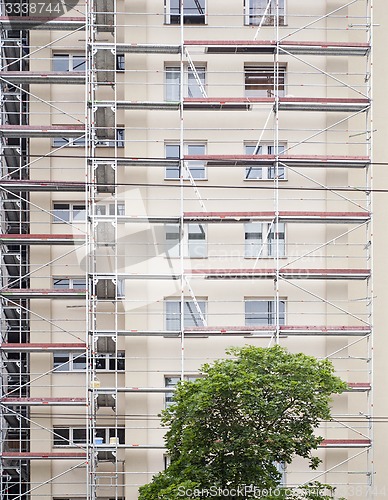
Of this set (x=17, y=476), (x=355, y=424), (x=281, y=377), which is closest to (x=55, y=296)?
(x=17, y=476)

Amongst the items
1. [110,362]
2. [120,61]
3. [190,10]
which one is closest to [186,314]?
[110,362]

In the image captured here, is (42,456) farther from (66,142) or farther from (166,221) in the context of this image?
(66,142)

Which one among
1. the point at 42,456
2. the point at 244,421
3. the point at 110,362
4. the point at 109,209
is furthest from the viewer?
the point at 109,209

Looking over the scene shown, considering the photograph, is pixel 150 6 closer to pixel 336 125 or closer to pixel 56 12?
pixel 56 12

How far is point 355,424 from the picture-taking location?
21.3 m

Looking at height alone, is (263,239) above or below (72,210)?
below

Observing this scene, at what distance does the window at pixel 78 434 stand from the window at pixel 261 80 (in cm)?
856

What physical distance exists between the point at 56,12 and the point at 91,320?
7.27m

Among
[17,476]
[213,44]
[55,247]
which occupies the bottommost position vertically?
[17,476]

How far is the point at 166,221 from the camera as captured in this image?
21141mm

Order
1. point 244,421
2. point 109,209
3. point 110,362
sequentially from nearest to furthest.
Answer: point 244,421, point 110,362, point 109,209

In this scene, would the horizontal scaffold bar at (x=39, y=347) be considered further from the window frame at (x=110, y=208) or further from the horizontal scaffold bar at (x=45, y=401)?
the window frame at (x=110, y=208)

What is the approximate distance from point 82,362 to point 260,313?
4321 mm

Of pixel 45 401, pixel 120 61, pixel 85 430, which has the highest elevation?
pixel 120 61
